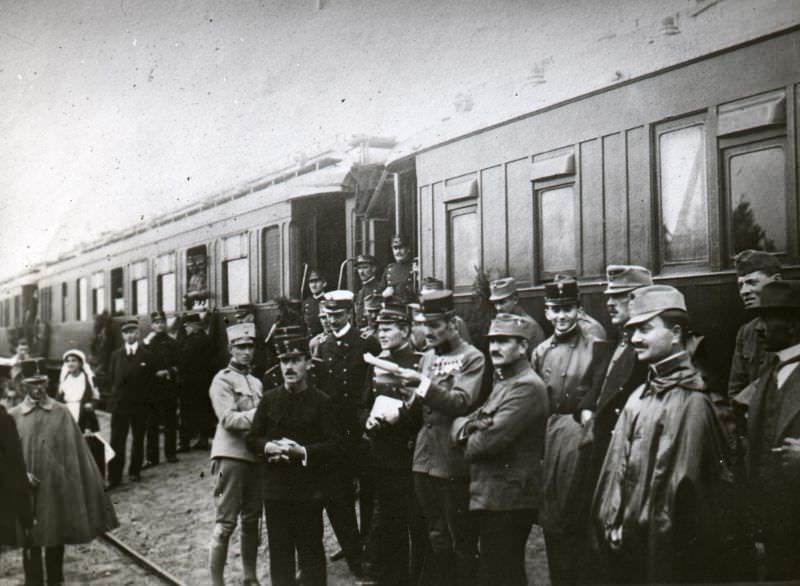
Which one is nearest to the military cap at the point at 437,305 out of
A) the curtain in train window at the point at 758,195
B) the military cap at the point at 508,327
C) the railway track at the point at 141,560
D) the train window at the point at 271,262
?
the military cap at the point at 508,327

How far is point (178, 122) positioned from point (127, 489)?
3.63 meters

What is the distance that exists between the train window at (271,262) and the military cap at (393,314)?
3.81m

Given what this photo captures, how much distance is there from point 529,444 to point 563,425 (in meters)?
0.51

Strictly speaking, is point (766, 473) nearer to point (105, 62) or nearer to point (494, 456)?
point (494, 456)

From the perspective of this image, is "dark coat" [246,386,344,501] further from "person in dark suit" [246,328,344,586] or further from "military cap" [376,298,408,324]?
"military cap" [376,298,408,324]

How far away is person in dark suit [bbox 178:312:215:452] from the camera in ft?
27.0

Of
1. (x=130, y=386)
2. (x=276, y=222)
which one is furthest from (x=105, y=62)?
(x=130, y=386)

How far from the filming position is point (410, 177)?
654cm

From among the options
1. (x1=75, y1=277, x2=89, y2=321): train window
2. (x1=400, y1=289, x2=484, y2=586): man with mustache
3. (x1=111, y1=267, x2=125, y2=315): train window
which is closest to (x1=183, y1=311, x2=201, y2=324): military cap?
(x1=111, y1=267, x2=125, y2=315): train window

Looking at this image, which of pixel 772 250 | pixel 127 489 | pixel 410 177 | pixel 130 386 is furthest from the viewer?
pixel 130 386

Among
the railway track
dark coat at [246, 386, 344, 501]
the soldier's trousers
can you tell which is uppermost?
dark coat at [246, 386, 344, 501]

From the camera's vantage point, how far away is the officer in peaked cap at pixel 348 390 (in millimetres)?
4562

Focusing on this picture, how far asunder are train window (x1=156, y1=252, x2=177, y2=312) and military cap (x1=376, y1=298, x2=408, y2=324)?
6.25m

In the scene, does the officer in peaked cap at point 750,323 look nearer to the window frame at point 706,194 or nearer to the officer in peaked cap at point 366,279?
the window frame at point 706,194
